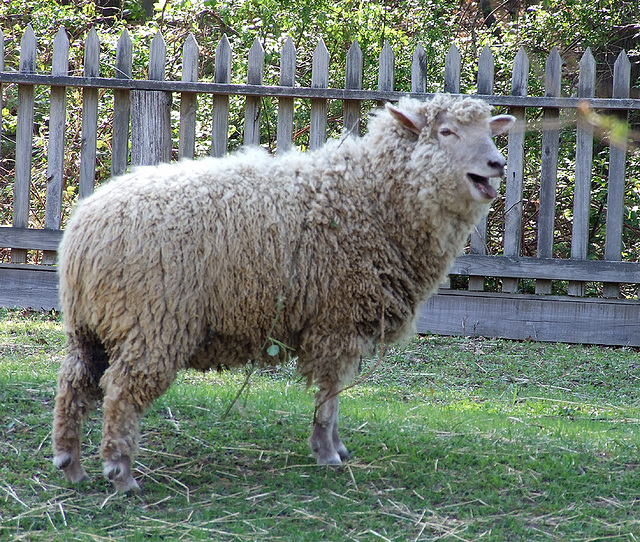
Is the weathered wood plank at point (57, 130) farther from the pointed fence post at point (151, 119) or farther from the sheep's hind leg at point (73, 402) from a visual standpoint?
the sheep's hind leg at point (73, 402)

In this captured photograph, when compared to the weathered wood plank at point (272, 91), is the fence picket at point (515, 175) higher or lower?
lower

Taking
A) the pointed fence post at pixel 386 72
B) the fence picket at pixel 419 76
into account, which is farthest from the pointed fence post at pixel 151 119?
the fence picket at pixel 419 76

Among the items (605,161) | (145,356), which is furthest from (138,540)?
(605,161)

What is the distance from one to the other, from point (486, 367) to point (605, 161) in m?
3.56

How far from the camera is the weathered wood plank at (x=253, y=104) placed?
21.9 ft

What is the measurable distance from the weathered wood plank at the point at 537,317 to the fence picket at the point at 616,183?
0.23m

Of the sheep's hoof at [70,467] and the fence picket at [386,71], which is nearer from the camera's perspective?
the sheep's hoof at [70,467]

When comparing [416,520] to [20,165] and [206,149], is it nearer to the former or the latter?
[20,165]

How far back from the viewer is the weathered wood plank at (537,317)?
6.64m

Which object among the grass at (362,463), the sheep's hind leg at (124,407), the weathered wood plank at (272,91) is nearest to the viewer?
the grass at (362,463)

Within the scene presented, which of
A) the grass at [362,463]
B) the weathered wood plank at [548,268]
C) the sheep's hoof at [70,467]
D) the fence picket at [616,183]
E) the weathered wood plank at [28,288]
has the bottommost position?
the grass at [362,463]

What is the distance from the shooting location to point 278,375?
5.96 m

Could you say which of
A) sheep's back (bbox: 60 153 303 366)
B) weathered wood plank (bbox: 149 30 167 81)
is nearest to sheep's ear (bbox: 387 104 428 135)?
sheep's back (bbox: 60 153 303 366)

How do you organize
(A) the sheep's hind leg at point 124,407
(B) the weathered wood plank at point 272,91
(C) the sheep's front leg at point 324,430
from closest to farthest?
(A) the sheep's hind leg at point 124,407, (C) the sheep's front leg at point 324,430, (B) the weathered wood plank at point 272,91
